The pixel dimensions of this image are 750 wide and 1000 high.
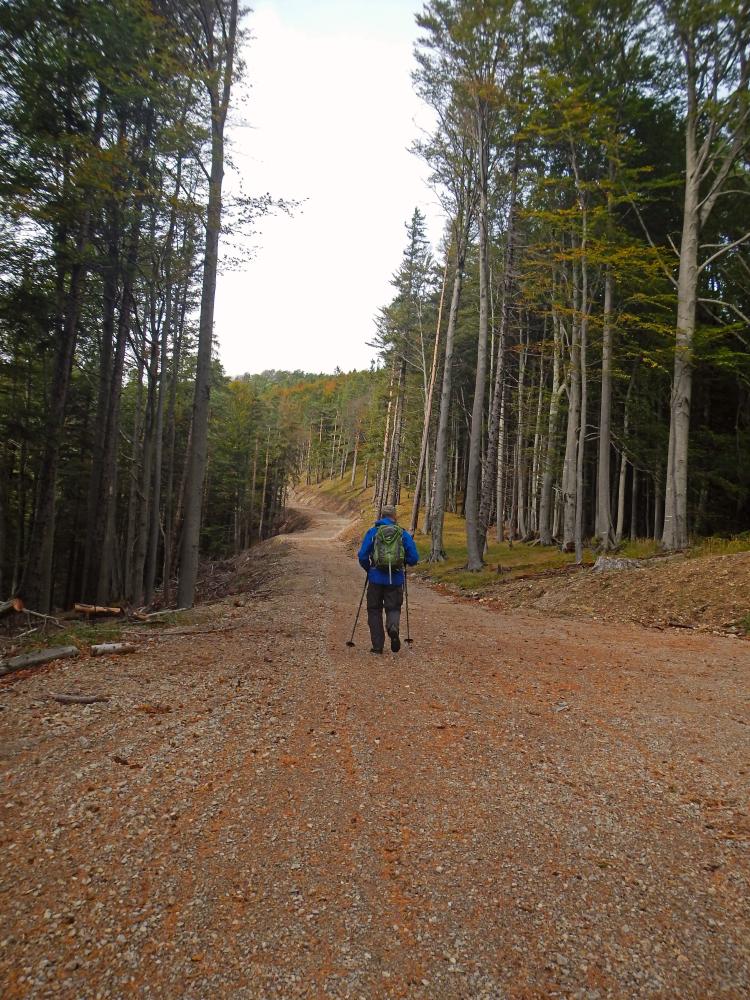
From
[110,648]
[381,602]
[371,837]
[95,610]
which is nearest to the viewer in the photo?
[371,837]

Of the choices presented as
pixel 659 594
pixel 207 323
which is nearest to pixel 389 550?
pixel 659 594

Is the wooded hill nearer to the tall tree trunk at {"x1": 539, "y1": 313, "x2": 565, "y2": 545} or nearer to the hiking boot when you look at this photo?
the tall tree trunk at {"x1": 539, "y1": 313, "x2": 565, "y2": 545}

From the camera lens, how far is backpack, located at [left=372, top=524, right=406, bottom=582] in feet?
23.6

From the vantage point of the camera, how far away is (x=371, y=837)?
9.59 ft

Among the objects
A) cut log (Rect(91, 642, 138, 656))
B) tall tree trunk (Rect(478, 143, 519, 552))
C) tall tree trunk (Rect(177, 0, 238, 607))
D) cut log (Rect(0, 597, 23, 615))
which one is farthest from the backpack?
tall tree trunk (Rect(478, 143, 519, 552))

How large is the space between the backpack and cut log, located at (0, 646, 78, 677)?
4067mm

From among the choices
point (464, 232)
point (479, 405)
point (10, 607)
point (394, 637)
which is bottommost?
point (394, 637)

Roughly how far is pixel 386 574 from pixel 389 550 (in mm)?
333

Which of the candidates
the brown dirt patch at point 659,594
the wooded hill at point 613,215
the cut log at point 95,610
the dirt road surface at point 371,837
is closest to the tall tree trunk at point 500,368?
the wooded hill at point 613,215

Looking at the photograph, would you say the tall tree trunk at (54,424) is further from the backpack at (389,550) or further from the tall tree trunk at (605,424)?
the tall tree trunk at (605,424)

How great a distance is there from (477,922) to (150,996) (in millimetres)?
1327

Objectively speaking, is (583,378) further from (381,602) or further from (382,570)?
(381,602)

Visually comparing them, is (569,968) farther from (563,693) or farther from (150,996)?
(563,693)

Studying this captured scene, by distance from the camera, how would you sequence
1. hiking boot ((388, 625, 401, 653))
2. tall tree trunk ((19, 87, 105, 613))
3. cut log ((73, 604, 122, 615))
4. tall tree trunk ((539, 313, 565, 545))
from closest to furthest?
hiking boot ((388, 625, 401, 653)) < cut log ((73, 604, 122, 615)) < tall tree trunk ((19, 87, 105, 613)) < tall tree trunk ((539, 313, 565, 545))
